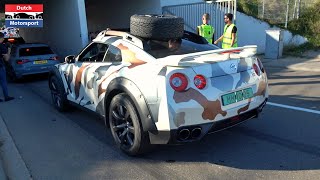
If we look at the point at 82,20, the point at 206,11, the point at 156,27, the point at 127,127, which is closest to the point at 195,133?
the point at 127,127

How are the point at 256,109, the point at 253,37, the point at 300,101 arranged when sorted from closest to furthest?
the point at 256,109 < the point at 300,101 < the point at 253,37

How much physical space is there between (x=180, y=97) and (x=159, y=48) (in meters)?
1.08

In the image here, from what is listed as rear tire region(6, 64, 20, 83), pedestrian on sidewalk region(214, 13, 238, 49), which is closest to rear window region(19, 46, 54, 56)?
rear tire region(6, 64, 20, 83)

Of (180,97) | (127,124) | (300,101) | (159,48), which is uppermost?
(159,48)

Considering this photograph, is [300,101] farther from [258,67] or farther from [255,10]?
[255,10]

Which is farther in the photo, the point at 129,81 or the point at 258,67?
the point at 258,67

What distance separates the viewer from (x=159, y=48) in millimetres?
4879

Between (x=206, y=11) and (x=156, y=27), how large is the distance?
11.5 meters

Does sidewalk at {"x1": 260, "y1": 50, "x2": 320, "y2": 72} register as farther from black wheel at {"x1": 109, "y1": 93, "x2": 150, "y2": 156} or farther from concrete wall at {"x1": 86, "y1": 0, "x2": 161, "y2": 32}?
black wheel at {"x1": 109, "y1": 93, "x2": 150, "y2": 156}

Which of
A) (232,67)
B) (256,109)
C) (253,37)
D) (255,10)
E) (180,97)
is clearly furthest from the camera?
(255,10)

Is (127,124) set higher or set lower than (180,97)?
lower

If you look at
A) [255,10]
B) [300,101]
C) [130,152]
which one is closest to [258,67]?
[130,152]

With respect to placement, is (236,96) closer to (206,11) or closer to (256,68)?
(256,68)

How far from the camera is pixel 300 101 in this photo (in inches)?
286
